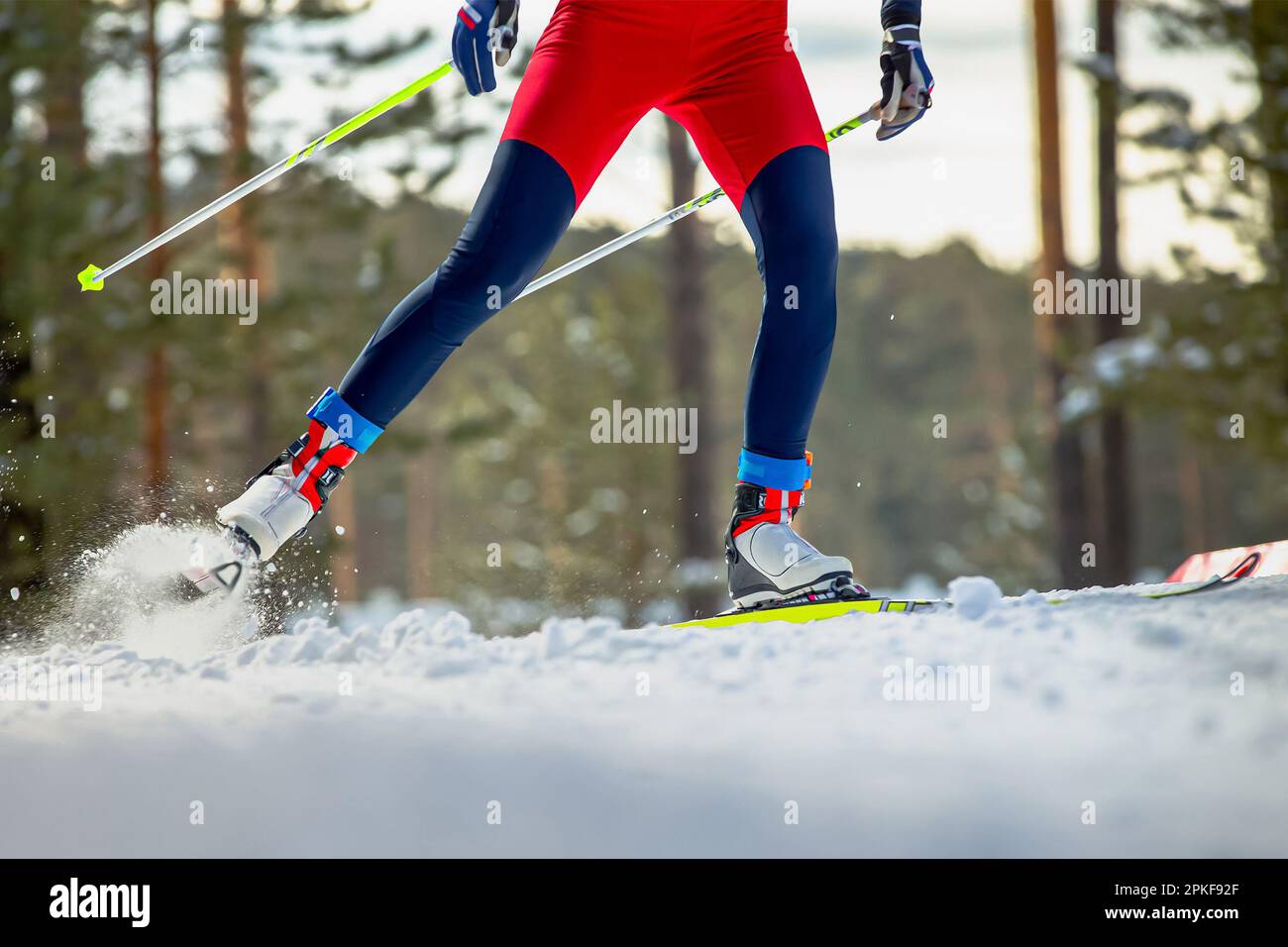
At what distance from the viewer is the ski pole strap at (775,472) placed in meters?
2.83

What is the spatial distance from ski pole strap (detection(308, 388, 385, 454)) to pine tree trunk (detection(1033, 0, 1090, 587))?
9339mm

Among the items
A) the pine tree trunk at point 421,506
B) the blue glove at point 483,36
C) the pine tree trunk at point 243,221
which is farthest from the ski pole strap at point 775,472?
the pine tree trunk at point 421,506

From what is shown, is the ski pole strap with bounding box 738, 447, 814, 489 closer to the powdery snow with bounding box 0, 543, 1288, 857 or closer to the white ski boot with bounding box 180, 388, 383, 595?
the powdery snow with bounding box 0, 543, 1288, 857

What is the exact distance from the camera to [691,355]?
12.5m

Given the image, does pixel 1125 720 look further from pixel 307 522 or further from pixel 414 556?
pixel 414 556

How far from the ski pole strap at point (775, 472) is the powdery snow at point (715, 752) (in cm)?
50

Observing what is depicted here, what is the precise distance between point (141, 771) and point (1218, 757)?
1796mm

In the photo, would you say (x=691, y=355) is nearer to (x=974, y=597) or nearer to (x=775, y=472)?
→ (x=775, y=472)

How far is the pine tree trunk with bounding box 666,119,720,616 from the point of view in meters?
11.5

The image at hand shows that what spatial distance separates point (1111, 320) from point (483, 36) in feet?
34.1

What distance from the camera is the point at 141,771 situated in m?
2.00

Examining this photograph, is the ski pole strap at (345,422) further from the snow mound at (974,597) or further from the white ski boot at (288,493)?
the snow mound at (974,597)

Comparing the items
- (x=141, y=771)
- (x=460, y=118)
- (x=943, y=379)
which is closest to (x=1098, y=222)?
(x=460, y=118)

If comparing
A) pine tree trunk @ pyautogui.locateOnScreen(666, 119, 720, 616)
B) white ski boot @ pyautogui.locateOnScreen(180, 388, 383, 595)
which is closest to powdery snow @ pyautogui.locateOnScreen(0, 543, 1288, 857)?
white ski boot @ pyautogui.locateOnScreen(180, 388, 383, 595)
